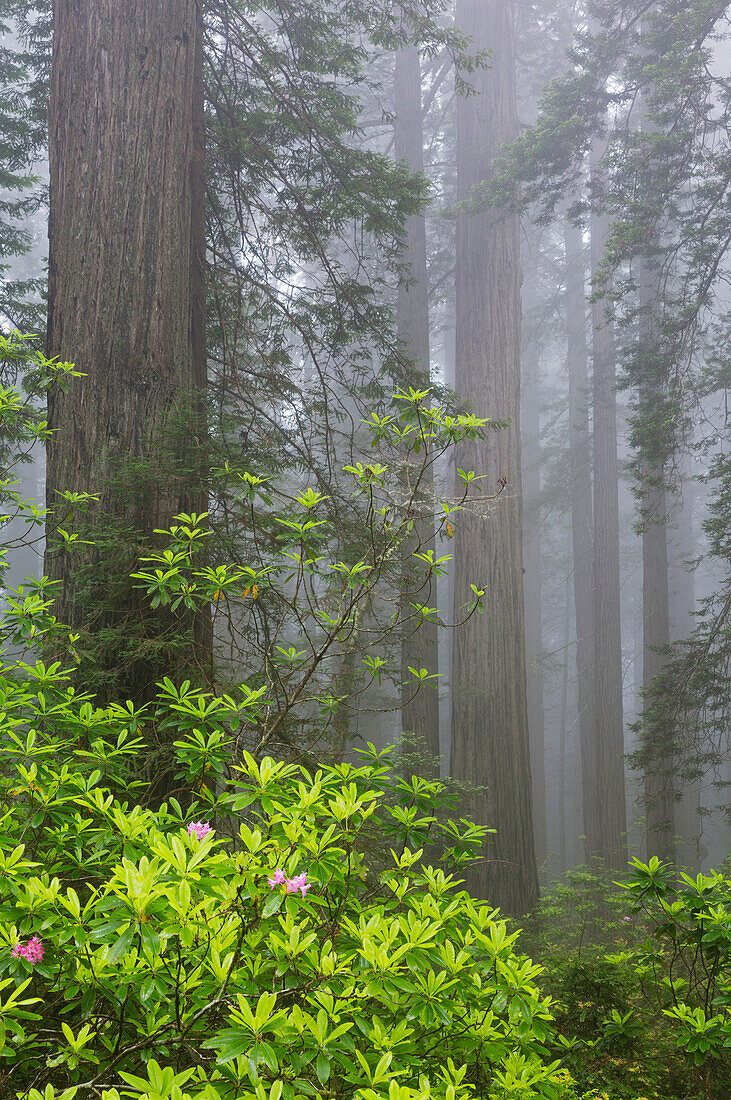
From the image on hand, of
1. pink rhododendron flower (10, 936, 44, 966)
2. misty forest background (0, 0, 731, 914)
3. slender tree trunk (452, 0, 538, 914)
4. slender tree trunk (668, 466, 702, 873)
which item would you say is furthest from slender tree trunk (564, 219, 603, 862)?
pink rhododendron flower (10, 936, 44, 966)

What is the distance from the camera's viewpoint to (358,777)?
91.4 inches

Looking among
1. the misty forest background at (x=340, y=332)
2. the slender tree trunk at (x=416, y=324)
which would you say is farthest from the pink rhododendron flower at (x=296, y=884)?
the slender tree trunk at (x=416, y=324)

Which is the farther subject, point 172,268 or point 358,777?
point 172,268

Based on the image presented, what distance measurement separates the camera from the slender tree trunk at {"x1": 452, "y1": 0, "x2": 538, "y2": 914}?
23.0 feet

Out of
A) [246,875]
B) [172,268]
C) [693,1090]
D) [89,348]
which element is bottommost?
[693,1090]

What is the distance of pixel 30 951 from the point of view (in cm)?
147

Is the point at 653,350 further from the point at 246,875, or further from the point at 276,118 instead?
the point at 246,875

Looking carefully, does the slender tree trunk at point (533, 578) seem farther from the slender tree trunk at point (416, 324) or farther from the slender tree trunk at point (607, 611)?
the slender tree trunk at point (416, 324)

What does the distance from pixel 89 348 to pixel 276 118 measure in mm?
2949

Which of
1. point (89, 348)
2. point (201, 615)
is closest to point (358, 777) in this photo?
point (201, 615)

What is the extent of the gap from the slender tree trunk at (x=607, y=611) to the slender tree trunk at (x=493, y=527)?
2.36m

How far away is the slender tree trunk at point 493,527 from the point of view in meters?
7.01

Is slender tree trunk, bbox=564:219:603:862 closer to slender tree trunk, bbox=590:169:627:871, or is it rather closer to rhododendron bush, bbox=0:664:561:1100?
slender tree trunk, bbox=590:169:627:871

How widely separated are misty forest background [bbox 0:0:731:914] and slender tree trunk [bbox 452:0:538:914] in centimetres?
3
